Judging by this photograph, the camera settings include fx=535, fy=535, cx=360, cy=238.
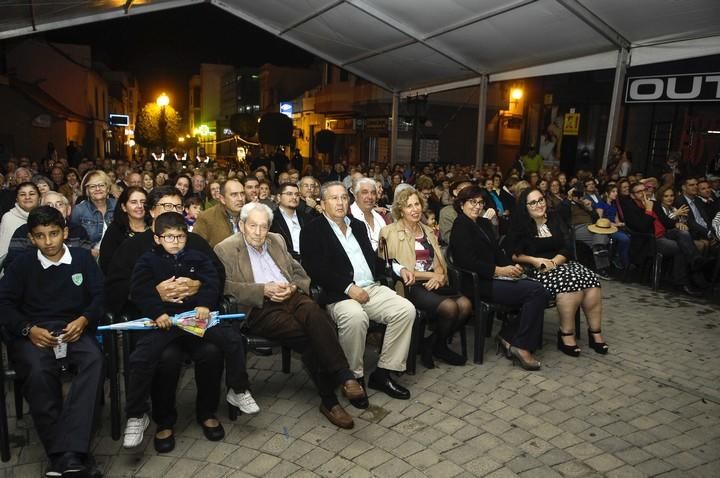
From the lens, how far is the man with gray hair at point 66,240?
3854mm

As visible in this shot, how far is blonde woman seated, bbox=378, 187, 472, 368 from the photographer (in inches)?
179

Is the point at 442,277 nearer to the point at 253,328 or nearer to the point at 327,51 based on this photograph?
the point at 253,328

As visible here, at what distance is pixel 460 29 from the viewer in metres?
11.8

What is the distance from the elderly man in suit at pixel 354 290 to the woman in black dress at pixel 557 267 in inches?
53.9

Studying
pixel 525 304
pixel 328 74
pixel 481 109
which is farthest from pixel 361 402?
pixel 328 74

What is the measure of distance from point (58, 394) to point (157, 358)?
22.4 inches

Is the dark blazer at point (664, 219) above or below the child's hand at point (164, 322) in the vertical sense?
above

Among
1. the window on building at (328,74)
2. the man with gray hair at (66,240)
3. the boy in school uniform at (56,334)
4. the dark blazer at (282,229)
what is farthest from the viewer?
the window on building at (328,74)

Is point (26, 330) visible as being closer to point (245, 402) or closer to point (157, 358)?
point (157, 358)

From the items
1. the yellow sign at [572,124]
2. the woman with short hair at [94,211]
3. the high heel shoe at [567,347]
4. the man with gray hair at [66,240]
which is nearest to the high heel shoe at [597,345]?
the high heel shoe at [567,347]

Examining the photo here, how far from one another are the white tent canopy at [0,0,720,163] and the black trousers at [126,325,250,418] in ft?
27.9

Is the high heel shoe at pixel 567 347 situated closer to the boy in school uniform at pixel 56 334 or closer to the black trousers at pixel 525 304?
the black trousers at pixel 525 304

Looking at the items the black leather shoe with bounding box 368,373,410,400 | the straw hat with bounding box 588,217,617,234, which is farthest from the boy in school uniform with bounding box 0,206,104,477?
the straw hat with bounding box 588,217,617,234

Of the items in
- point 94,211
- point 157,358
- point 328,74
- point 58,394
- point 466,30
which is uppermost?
point 328,74
